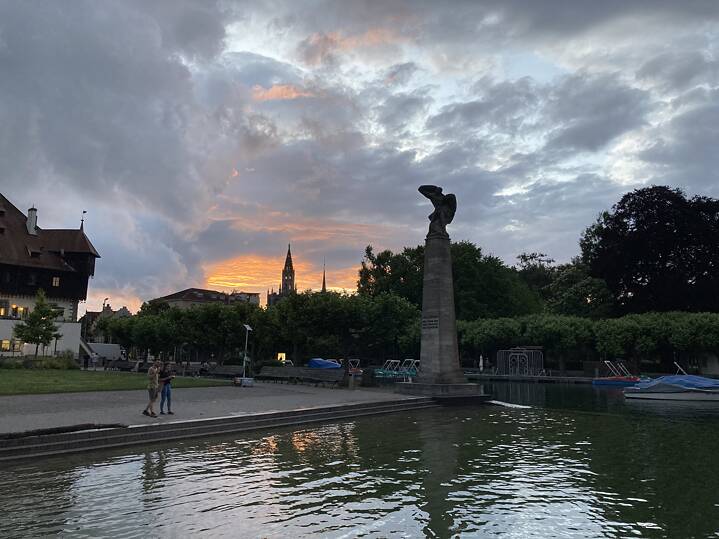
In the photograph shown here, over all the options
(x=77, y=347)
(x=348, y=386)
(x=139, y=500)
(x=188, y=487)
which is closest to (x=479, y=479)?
(x=188, y=487)

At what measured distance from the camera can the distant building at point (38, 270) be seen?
5950 cm

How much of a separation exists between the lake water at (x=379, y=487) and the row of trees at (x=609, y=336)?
32.5m

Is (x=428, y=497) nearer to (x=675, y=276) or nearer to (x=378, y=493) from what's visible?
(x=378, y=493)

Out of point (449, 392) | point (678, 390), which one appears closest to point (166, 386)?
point (449, 392)

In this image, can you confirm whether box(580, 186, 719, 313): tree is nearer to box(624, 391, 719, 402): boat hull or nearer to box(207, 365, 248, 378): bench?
box(624, 391, 719, 402): boat hull

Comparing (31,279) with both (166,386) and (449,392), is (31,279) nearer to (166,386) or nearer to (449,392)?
(166,386)

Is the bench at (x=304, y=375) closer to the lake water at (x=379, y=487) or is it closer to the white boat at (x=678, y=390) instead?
the lake water at (x=379, y=487)

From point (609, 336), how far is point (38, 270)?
6152 cm

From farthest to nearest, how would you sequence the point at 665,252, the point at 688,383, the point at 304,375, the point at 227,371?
the point at 665,252, the point at 227,371, the point at 304,375, the point at 688,383

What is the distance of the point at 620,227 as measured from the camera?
58.0 m

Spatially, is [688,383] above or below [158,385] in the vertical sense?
below

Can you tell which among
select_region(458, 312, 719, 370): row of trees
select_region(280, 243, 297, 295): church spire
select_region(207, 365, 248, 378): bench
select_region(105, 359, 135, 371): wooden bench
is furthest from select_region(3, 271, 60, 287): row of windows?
select_region(280, 243, 297, 295): church spire

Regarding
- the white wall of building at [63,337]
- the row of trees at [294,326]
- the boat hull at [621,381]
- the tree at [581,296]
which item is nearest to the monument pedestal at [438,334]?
the row of trees at [294,326]

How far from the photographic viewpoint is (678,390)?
104 ft
